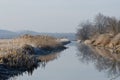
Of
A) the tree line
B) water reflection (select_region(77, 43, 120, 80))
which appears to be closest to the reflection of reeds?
water reflection (select_region(77, 43, 120, 80))

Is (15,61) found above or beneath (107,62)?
above

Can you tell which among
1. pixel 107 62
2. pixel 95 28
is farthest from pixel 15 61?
pixel 95 28

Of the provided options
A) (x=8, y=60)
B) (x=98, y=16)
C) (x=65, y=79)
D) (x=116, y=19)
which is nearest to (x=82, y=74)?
(x=65, y=79)

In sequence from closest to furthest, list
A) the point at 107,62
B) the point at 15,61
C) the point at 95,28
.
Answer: the point at 15,61 < the point at 107,62 < the point at 95,28

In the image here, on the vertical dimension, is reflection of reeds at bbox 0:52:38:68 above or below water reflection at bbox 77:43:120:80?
above

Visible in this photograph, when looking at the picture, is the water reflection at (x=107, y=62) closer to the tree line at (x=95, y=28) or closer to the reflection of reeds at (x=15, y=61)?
the reflection of reeds at (x=15, y=61)

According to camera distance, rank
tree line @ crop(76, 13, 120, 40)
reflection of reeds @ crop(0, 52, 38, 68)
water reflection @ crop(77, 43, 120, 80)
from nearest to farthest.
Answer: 1. reflection of reeds @ crop(0, 52, 38, 68)
2. water reflection @ crop(77, 43, 120, 80)
3. tree line @ crop(76, 13, 120, 40)

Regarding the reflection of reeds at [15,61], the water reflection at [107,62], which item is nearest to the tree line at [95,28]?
the water reflection at [107,62]

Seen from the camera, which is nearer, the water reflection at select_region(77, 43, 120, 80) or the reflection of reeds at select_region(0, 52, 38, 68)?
the reflection of reeds at select_region(0, 52, 38, 68)

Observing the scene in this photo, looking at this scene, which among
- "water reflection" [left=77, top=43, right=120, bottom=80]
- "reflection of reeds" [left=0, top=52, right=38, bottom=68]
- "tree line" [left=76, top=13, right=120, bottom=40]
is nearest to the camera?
"reflection of reeds" [left=0, top=52, right=38, bottom=68]

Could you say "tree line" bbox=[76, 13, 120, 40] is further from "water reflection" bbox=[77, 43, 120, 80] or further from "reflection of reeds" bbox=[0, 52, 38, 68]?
"reflection of reeds" bbox=[0, 52, 38, 68]

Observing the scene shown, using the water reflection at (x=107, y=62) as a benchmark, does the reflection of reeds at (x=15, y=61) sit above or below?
above

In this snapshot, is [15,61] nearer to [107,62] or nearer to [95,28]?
[107,62]

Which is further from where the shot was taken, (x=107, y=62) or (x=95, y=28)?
(x=95, y=28)
